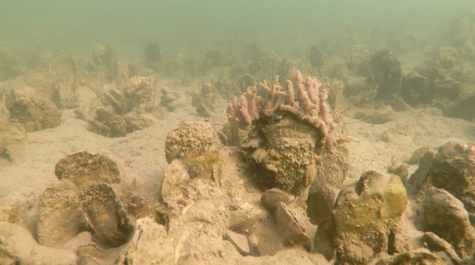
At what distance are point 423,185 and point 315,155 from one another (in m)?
1.76

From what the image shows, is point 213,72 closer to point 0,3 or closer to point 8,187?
point 8,187

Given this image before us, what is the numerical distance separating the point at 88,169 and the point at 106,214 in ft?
2.59

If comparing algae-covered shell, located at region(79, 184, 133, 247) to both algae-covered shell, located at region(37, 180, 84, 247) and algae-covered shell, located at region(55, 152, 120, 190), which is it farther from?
algae-covered shell, located at region(55, 152, 120, 190)

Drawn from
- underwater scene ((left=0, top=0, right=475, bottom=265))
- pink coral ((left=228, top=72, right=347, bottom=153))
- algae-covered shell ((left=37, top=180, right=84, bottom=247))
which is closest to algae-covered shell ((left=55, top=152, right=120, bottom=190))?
underwater scene ((left=0, top=0, right=475, bottom=265))

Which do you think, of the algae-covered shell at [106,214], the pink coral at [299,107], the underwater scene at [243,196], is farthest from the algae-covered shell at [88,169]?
the pink coral at [299,107]

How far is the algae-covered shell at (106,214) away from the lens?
215 centimetres

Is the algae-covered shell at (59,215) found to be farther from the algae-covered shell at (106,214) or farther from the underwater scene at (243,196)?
the algae-covered shell at (106,214)

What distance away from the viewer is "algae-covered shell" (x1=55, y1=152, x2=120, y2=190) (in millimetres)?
2705

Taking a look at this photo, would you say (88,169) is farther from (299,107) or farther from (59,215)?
(299,107)

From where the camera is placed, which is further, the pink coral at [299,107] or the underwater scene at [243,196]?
the pink coral at [299,107]

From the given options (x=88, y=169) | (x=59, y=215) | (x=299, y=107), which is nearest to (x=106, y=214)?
(x=59, y=215)

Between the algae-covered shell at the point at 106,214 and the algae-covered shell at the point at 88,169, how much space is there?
490 mm

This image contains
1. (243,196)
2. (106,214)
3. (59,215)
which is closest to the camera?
(106,214)

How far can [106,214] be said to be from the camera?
2.23m
